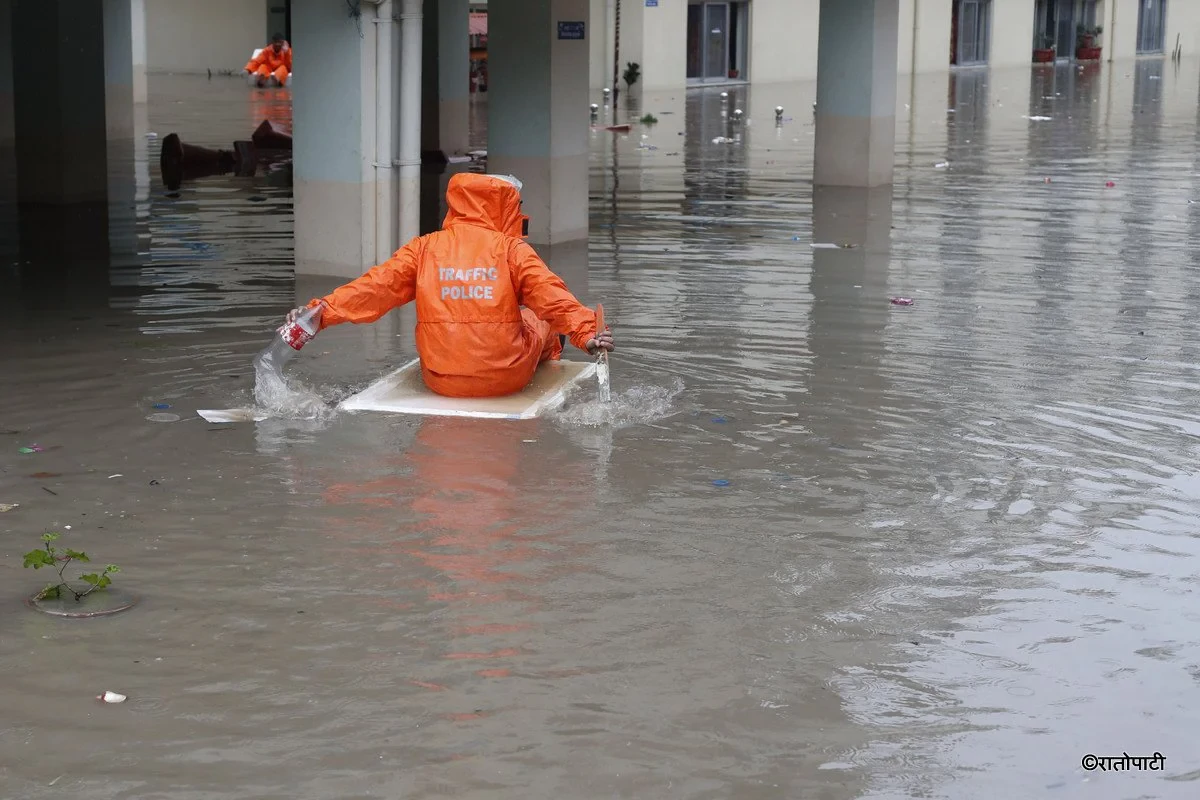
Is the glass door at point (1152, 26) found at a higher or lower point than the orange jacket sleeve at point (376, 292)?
higher

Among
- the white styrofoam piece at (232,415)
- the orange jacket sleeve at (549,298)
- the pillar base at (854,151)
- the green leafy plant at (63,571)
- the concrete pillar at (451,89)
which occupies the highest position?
the concrete pillar at (451,89)

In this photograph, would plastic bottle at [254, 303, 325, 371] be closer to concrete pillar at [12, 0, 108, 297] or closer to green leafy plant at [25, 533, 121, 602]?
green leafy plant at [25, 533, 121, 602]

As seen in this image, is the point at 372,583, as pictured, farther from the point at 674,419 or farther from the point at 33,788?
the point at 674,419

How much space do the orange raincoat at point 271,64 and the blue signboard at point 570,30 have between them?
931 inches

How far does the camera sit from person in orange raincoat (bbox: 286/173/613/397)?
319 inches

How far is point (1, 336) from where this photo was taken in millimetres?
9875

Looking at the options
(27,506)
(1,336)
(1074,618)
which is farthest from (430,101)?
(1074,618)

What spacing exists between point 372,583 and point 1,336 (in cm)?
513

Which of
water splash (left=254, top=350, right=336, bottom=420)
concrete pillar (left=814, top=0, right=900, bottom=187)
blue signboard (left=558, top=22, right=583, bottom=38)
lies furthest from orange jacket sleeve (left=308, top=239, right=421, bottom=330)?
concrete pillar (left=814, top=0, right=900, bottom=187)

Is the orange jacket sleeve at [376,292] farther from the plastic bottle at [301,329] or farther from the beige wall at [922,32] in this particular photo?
the beige wall at [922,32]

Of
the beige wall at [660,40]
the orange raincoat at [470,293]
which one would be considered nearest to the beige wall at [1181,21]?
the beige wall at [660,40]

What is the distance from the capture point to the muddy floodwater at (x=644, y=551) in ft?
14.8

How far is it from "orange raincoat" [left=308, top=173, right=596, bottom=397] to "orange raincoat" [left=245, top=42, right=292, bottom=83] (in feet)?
97.3

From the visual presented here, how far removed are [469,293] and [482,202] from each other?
1.61 feet
